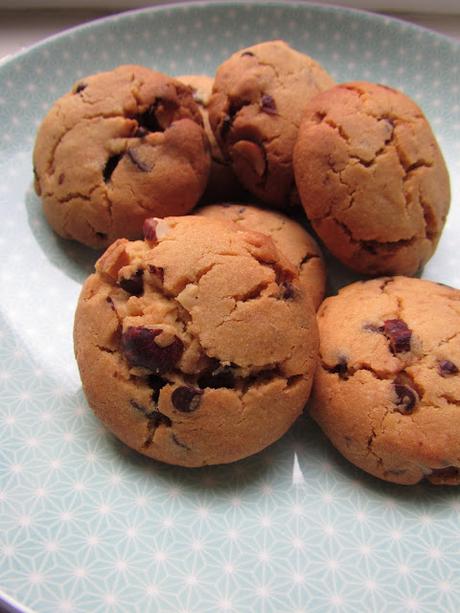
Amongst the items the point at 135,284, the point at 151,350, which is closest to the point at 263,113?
the point at 135,284

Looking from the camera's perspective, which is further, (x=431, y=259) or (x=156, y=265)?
(x=431, y=259)

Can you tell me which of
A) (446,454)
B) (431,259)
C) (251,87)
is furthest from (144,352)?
(431,259)

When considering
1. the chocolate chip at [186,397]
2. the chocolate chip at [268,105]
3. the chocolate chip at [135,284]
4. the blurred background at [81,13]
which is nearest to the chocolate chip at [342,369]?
the chocolate chip at [186,397]

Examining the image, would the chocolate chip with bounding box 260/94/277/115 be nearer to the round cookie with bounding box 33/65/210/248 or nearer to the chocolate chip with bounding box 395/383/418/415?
the round cookie with bounding box 33/65/210/248

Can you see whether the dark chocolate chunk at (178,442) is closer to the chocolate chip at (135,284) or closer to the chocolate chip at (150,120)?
the chocolate chip at (135,284)

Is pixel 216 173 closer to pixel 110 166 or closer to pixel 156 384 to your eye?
pixel 110 166

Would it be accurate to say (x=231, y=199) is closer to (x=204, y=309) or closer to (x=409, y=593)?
(x=204, y=309)

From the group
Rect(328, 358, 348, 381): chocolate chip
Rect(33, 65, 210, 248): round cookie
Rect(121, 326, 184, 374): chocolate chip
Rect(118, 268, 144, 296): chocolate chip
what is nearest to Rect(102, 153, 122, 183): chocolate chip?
Rect(33, 65, 210, 248): round cookie
